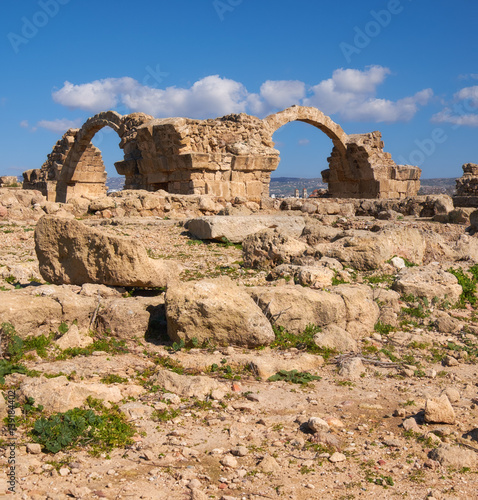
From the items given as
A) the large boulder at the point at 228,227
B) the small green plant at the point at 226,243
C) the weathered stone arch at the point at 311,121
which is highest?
the weathered stone arch at the point at 311,121

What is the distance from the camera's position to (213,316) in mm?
4047

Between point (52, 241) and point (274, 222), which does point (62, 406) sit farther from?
point (274, 222)

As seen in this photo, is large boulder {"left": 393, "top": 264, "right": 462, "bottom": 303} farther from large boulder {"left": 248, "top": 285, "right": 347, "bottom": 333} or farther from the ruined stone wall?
the ruined stone wall

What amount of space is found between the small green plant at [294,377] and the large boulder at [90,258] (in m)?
1.61

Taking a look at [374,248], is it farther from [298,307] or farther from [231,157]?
[231,157]

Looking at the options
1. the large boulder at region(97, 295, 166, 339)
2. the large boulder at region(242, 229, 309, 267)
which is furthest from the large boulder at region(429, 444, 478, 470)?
the large boulder at region(242, 229, 309, 267)

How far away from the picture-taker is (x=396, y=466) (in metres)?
2.55

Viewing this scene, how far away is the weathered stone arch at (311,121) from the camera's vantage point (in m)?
15.4

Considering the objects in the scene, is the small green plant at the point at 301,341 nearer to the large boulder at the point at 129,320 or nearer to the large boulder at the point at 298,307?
the large boulder at the point at 298,307

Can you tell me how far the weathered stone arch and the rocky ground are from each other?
9.72 metres

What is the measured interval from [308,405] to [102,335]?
186cm

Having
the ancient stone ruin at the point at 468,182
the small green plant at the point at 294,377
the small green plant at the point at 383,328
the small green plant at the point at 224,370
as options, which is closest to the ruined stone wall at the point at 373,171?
the ancient stone ruin at the point at 468,182

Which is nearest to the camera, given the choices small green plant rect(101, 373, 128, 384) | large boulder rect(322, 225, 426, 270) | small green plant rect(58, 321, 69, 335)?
small green plant rect(101, 373, 128, 384)

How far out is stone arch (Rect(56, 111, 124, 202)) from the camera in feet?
66.0
